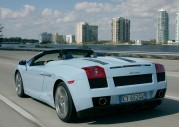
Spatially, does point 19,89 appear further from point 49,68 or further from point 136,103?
point 136,103

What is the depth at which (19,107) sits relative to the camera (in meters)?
8.23

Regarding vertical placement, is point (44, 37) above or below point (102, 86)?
above

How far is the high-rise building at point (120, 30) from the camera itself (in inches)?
4264

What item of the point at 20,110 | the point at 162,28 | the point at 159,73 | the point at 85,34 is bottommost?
the point at 20,110

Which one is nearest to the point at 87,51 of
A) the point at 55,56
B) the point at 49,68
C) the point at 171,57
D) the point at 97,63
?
the point at 55,56

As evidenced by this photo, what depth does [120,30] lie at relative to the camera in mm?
108688

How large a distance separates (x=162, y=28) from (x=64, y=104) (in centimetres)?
9240

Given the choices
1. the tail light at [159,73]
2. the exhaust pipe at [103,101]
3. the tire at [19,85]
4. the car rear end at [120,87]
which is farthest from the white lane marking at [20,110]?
the tail light at [159,73]

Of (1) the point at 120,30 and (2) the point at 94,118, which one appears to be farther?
(1) the point at 120,30

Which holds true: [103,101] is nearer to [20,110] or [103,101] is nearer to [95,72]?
[95,72]

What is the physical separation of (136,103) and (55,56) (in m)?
2.88

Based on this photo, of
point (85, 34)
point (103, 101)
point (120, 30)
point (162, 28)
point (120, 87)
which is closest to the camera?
point (103, 101)

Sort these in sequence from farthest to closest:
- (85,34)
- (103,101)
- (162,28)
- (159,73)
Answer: (85,34), (162,28), (159,73), (103,101)

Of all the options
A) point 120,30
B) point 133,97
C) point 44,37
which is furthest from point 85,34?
point 133,97
